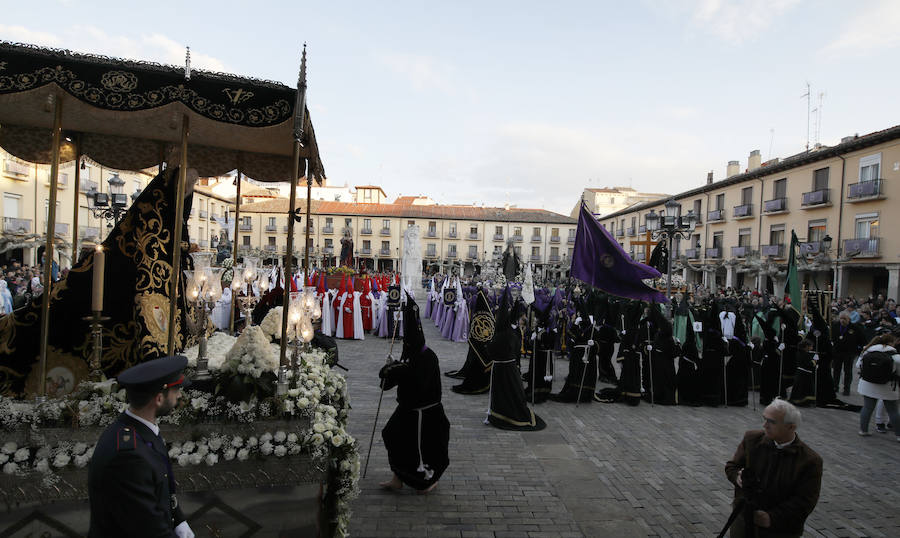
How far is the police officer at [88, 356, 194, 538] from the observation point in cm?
205

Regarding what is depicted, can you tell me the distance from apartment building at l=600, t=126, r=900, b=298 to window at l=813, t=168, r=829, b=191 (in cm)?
6

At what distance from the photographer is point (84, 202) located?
1144 inches

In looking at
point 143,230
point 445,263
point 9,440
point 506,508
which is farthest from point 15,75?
point 445,263

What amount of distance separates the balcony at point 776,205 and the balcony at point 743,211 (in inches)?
60.2

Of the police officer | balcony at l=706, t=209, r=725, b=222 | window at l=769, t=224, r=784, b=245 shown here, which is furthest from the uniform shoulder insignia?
balcony at l=706, t=209, r=725, b=222

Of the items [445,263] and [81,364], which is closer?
[81,364]

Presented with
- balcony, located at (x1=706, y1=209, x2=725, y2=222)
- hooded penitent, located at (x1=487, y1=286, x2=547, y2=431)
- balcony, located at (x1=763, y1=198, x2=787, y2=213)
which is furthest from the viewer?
balcony, located at (x1=706, y1=209, x2=725, y2=222)

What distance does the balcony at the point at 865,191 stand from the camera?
23.9 m

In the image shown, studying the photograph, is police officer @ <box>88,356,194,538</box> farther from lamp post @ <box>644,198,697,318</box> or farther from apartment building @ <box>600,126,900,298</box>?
apartment building @ <box>600,126,900,298</box>

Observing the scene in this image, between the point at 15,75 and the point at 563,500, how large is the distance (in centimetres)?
590

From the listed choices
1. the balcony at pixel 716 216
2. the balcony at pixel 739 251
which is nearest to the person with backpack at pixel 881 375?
the balcony at pixel 739 251

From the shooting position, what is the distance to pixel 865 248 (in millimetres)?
24141

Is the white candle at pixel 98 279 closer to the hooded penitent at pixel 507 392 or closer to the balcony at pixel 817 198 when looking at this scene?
the hooded penitent at pixel 507 392

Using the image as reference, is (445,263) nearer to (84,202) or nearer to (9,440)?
(84,202)
